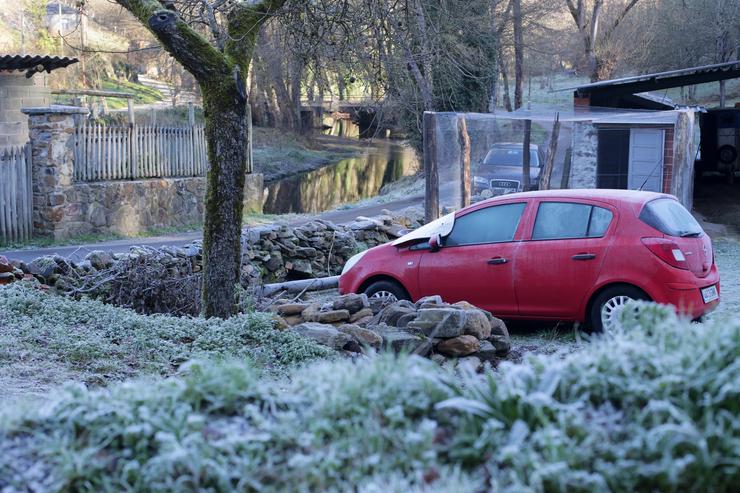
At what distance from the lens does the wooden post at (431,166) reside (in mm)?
16047

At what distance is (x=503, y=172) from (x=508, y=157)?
32 centimetres

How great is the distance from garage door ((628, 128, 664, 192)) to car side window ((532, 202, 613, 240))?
6.82 m

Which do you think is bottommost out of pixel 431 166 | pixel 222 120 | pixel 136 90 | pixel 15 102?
pixel 431 166

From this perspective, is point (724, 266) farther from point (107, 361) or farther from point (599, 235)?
point (107, 361)

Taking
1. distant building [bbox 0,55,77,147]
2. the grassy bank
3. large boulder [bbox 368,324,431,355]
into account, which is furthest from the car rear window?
the grassy bank

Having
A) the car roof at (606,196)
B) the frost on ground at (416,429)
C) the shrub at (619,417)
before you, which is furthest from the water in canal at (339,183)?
the shrub at (619,417)

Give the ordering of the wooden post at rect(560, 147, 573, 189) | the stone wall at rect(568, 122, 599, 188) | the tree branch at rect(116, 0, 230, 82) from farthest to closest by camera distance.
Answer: the wooden post at rect(560, 147, 573, 189) < the stone wall at rect(568, 122, 599, 188) < the tree branch at rect(116, 0, 230, 82)

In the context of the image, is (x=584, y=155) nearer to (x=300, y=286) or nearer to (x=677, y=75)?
(x=677, y=75)

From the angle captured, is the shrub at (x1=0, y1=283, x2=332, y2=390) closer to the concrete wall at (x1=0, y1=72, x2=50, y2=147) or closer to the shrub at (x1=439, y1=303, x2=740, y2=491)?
the shrub at (x1=439, y1=303, x2=740, y2=491)

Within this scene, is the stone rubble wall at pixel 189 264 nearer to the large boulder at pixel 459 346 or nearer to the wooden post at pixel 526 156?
the wooden post at pixel 526 156

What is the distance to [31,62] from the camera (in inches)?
800

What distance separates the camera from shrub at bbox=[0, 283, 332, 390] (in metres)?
6.92

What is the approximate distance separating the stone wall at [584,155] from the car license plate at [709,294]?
23.7 feet

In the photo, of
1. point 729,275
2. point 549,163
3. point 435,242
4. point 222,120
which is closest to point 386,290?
point 435,242
